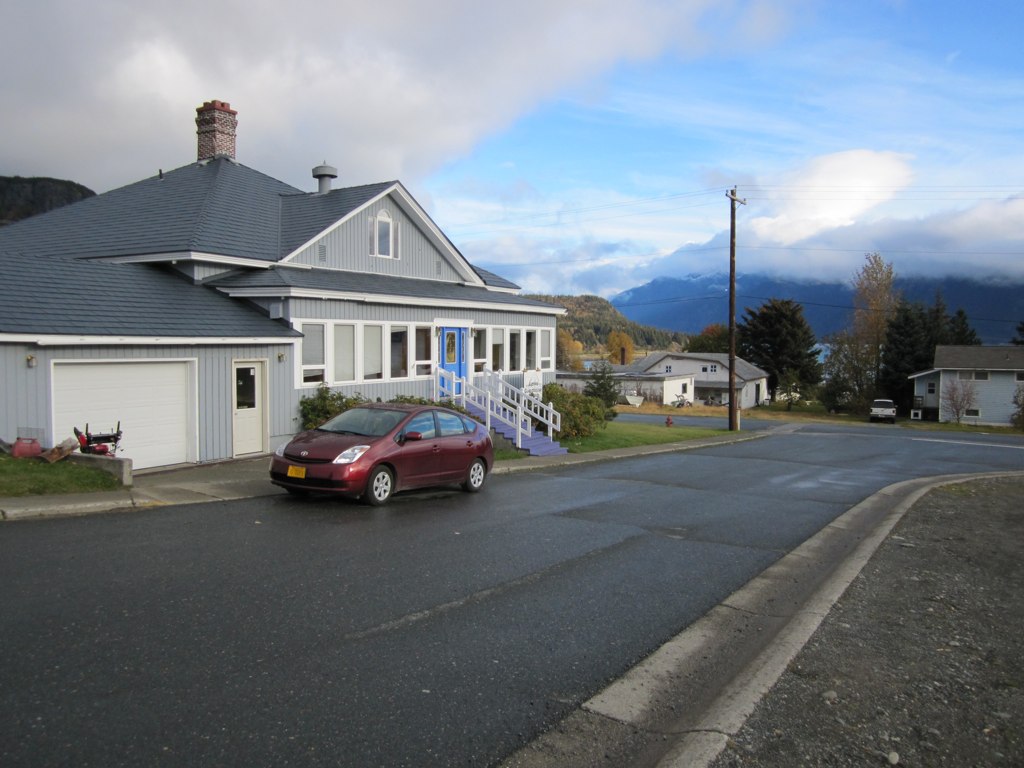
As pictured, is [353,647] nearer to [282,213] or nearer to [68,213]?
[282,213]

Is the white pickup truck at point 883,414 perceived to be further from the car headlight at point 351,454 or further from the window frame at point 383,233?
the car headlight at point 351,454

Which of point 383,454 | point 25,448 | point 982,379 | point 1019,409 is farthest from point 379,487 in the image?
point 982,379

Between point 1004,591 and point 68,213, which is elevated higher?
point 68,213

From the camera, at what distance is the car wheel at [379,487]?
1115cm

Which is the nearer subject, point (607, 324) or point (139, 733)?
point (139, 733)

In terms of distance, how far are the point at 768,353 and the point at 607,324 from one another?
103461mm

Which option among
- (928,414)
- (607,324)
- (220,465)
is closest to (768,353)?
(928,414)

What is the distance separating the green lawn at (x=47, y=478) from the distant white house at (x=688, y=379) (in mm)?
58923

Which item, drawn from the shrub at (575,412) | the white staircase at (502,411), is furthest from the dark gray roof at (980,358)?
the white staircase at (502,411)

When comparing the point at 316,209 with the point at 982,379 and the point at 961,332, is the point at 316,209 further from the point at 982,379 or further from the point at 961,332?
the point at 961,332

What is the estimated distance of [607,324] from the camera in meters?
188

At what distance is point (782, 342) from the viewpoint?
8325 cm

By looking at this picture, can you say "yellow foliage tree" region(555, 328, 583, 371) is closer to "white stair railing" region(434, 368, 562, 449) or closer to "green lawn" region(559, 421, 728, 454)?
"green lawn" region(559, 421, 728, 454)

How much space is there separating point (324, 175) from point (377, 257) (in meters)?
3.81
